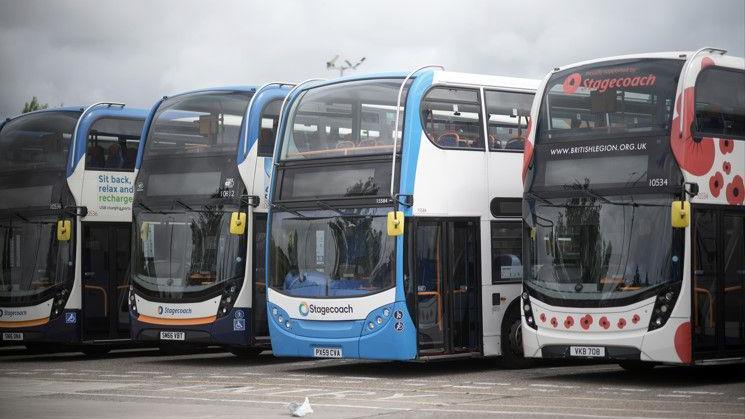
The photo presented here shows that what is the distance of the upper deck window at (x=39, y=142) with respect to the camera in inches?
1048

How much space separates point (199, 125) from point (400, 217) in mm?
5183

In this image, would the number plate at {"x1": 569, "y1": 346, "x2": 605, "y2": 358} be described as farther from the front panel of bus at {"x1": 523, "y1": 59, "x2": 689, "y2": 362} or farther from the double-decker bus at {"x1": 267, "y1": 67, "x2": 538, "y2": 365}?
the double-decker bus at {"x1": 267, "y1": 67, "x2": 538, "y2": 365}

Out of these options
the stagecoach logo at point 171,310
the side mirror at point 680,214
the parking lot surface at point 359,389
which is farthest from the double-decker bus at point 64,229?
the side mirror at point 680,214

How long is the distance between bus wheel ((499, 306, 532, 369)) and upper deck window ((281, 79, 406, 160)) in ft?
11.2

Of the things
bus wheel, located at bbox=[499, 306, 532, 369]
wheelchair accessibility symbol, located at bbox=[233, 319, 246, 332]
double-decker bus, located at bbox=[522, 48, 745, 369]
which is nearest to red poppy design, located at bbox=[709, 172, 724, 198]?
double-decker bus, located at bbox=[522, 48, 745, 369]

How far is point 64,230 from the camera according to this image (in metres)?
26.2

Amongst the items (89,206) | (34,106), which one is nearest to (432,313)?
(89,206)

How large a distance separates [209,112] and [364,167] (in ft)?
13.7

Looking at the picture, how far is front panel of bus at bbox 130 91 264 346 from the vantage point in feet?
79.6

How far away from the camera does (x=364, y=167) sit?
21609mm

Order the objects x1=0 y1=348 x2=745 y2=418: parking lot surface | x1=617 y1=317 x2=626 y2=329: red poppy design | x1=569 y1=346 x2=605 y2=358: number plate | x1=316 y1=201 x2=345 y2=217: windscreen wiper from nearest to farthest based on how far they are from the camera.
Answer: x1=0 y1=348 x2=745 y2=418: parking lot surface
x1=617 y1=317 x2=626 y2=329: red poppy design
x1=569 y1=346 x2=605 y2=358: number plate
x1=316 y1=201 x2=345 y2=217: windscreen wiper

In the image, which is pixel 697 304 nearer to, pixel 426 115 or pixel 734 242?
pixel 734 242

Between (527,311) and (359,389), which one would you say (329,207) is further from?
(359,389)

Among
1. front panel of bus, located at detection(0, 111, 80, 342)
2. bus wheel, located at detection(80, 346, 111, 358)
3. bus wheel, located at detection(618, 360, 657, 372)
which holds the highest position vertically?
front panel of bus, located at detection(0, 111, 80, 342)
